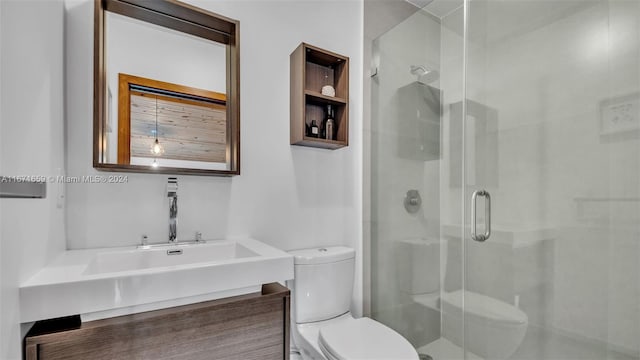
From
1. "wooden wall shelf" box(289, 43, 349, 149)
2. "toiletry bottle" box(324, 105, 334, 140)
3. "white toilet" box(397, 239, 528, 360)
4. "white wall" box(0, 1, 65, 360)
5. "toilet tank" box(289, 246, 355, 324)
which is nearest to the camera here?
"white wall" box(0, 1, 65, 360)

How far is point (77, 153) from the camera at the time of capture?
3.77ft

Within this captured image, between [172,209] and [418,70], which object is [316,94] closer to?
[418,70]

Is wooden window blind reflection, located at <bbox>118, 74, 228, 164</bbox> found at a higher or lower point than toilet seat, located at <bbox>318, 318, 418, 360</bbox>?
higher

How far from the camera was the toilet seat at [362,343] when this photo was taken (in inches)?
44.6

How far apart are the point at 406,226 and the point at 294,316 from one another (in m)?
0.74

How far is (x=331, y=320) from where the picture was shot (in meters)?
1.49

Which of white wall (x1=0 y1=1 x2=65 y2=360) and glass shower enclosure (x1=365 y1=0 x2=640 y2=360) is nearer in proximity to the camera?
white wall (x1=0 y1=1 x2=65 y2=360)

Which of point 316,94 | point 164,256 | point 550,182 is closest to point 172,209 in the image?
point 164,256

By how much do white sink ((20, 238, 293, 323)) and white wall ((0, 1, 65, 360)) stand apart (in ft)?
0.15

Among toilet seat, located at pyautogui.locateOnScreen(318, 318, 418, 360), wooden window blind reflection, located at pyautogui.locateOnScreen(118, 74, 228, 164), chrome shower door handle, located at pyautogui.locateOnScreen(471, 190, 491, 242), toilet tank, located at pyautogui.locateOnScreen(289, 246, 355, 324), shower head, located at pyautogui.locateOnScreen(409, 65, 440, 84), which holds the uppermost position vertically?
shower head, located at pyautogui.locateOnScreen(409, 65, 440, 84)

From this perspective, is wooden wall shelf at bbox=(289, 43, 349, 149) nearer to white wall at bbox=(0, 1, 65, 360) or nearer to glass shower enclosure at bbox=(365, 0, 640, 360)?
glass shower enclosure at bbox=(365, 0, 640, 360)

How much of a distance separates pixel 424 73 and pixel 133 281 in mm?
1547

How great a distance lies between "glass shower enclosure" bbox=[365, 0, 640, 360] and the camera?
1007 millimetres

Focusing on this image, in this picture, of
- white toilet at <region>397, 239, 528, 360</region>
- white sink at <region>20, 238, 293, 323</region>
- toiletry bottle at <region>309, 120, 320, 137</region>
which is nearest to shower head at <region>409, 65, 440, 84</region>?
toiletry bottle at <region>309, 120, 320, 137</region>
